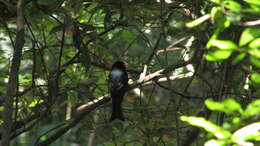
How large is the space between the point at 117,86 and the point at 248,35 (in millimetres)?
2624

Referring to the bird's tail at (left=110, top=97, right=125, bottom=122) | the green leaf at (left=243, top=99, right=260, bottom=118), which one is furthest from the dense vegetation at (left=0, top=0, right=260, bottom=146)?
the bird's tail at (left=110, top=97, right=125, bottom=122)

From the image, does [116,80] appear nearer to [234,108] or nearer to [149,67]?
[149,67]

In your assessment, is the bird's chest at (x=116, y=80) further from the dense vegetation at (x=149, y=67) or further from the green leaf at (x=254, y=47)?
the green leaf at (x=254, y=47)

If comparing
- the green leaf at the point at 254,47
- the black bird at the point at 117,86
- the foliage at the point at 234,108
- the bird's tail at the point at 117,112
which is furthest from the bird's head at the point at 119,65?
the green leaf at the point at 254,47

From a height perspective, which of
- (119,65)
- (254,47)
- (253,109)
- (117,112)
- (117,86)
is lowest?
(117,112)

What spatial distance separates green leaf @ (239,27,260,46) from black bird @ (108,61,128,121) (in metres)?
2.31

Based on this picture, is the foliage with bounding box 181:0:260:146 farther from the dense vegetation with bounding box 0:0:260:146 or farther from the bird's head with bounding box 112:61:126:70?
the bird's head with bounding box 112:61:126:70

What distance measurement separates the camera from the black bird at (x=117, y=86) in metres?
3.93

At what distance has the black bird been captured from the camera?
3.93 metres

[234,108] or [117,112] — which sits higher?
[234,108]

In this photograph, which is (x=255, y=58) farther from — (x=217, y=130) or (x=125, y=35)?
(x=125, y=35)

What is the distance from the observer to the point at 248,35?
1.55 m

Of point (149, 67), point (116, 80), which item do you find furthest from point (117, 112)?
point (149, 67)

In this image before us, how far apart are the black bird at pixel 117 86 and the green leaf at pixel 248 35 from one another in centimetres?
231
